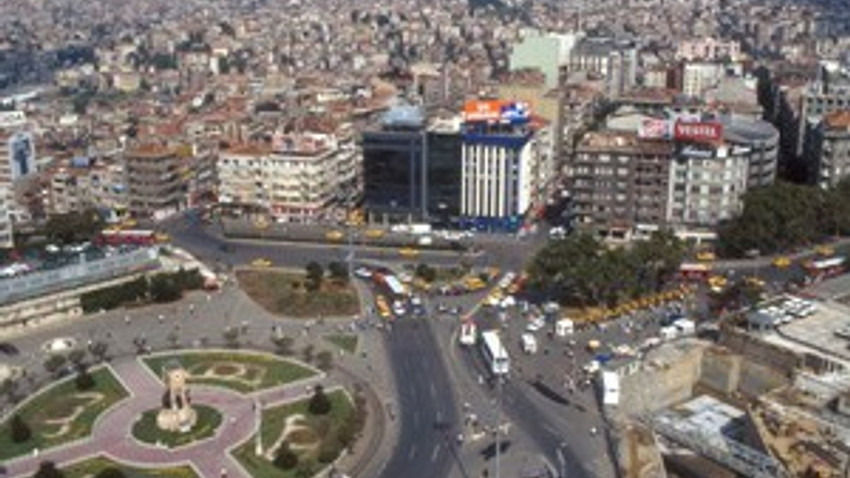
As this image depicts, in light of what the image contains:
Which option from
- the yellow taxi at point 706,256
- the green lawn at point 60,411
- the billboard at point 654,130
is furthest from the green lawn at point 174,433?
the billboard at point 654,130

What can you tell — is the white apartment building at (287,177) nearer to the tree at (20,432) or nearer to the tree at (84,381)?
the tree at (84,381)

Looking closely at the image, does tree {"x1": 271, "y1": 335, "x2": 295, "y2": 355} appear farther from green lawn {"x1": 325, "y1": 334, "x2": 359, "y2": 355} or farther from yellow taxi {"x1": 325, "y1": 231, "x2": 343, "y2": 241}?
yellow taxi {"x1": 325, "y1": 231, "x2": 343, "y2": 241}

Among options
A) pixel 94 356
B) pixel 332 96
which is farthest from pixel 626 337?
pixel 332 96

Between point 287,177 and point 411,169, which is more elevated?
point 411,169

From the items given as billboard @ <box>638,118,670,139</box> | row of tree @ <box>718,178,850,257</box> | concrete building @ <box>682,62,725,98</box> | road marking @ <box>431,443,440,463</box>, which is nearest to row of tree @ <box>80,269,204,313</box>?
road marking @ <box>431,443,440,463</box>

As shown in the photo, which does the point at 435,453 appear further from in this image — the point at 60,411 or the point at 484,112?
the point at 484,112

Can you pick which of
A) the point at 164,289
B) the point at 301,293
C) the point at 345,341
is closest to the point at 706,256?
the point at 345,341
